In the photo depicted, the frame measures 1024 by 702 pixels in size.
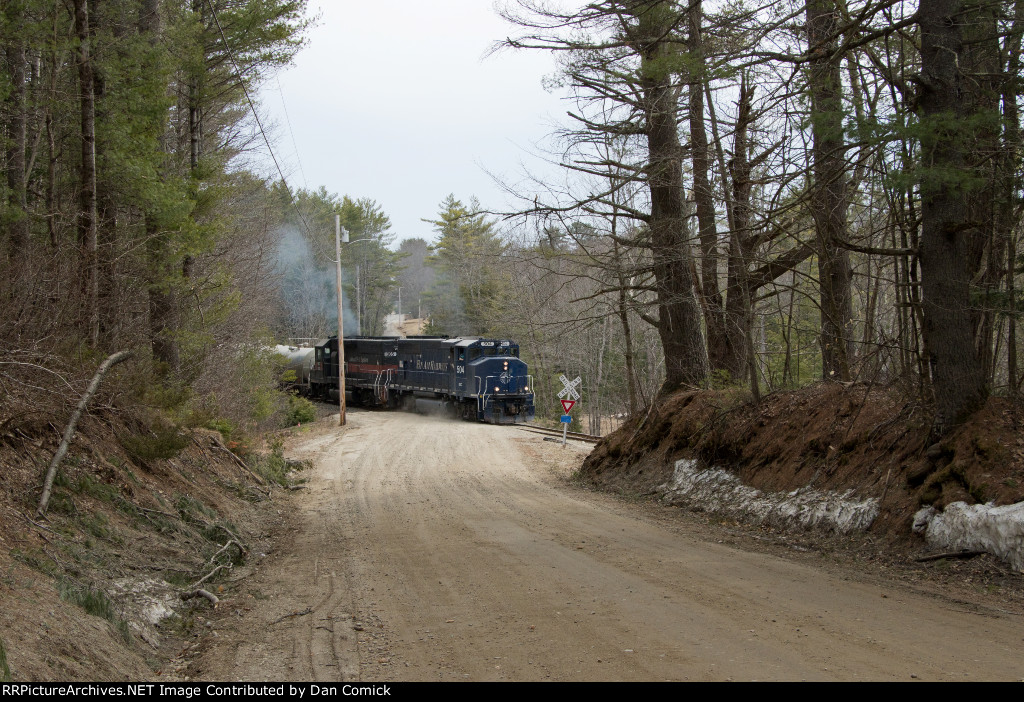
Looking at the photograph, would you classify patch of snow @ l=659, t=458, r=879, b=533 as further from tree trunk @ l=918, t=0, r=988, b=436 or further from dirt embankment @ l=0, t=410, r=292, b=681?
dirt embankment @ l=0, t=410, r=292, b=681

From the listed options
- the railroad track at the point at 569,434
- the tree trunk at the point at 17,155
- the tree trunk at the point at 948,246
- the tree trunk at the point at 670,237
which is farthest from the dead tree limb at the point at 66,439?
the railroad track at the point at 569,434

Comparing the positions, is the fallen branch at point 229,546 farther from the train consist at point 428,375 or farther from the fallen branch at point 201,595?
the train consist at point 428,375

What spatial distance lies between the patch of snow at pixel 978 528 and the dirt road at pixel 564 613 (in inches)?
46.3

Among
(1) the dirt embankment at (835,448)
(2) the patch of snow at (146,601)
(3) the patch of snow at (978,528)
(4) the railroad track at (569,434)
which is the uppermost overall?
A: (1) the dirt embankment at (835,448)

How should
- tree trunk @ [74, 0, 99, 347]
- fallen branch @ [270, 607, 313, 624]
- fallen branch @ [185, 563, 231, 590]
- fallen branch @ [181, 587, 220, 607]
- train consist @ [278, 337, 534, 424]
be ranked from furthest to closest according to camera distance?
train consist @ [278, 337, 534, 424] < tree trunk @ [74, 0, 99, 347] < fallen branch @ [185, 563, 231, 590] < fallen branch @ [181, 587, 220, 607] < fallen branch @ [270, 607, 313, 624]

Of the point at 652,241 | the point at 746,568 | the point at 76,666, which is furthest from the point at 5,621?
the point at 652,241

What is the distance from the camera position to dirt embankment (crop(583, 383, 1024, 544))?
8688 millimetres

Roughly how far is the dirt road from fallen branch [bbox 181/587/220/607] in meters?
0.16

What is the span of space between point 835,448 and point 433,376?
2720 cm

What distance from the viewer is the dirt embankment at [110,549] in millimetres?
5488

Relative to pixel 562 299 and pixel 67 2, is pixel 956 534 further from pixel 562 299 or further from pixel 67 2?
pixel 562 299

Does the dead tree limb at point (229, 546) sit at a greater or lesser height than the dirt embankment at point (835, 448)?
lesser

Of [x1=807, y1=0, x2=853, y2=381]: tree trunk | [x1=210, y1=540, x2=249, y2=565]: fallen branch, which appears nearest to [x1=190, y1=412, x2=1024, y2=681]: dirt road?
[x1=210, y1=540, x2=249, y2=565]: fallen branch

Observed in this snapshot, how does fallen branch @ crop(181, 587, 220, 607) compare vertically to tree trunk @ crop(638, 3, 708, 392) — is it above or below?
below
